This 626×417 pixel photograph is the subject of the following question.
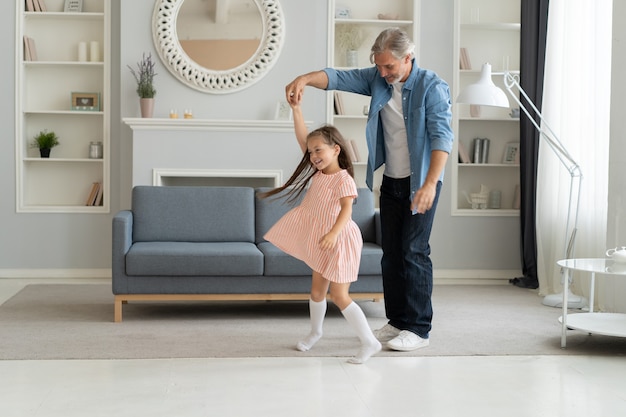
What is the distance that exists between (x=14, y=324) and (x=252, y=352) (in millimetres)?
1403

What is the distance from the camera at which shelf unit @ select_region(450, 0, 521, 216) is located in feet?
22.7

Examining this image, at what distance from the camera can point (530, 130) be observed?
6.42m

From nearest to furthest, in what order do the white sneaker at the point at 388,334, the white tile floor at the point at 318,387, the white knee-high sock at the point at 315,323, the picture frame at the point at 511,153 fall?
1. the white tile floor at the point at 318,387
2. the white knee-high sock at the point at 315,323
3. the white sneaker at the point at 388,334
4. the picture frame at the point at 511,153

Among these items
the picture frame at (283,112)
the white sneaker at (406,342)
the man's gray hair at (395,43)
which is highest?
the man's gray hair at (395,43)

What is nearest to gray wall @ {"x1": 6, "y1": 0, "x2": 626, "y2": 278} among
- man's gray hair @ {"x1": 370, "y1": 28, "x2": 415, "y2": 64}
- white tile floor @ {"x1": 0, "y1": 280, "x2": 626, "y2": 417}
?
man's gray hair @ {"x1": 370, "y1": 28, "x2": 415, "y2": 64}

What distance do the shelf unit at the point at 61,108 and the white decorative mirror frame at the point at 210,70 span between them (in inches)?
19.2

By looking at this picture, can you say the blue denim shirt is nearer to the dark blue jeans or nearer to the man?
the man

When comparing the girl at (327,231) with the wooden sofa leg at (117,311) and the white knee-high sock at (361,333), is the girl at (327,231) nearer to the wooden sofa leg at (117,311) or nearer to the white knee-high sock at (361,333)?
the white knee-high sock at (361,333)

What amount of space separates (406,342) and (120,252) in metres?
1.65

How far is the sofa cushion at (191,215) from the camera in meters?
5.12

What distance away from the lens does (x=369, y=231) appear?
17.3 ft

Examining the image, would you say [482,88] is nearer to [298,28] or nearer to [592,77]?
[592,77]

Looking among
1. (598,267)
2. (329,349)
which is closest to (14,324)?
(329,349)

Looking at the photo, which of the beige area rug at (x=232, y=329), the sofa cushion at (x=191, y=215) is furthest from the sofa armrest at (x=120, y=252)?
the sofa cushion at (x=191, y=215)
